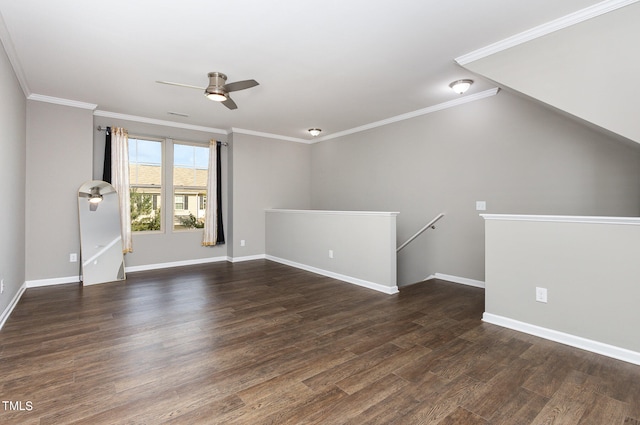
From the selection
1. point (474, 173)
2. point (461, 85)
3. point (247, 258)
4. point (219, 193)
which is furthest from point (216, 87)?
point (247, 258)

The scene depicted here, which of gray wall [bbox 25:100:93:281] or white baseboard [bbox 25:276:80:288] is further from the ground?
gray wall [bbox 25:100:93:281]

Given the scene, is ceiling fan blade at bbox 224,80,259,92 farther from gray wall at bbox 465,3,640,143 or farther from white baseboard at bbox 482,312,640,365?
white baseboard at bbox 482,312,640,365

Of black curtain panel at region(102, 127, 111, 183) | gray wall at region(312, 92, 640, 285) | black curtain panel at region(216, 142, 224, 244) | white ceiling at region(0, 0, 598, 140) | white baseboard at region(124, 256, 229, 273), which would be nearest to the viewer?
white ceiling at region(0, 0, 598, 140)

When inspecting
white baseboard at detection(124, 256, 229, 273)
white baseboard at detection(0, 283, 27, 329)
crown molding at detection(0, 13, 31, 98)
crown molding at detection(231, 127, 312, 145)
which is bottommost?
white baseboard at detection(0, 283, 27, 329)

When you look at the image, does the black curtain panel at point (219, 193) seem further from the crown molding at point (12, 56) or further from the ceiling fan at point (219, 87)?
the crown molding at point (12, 56)

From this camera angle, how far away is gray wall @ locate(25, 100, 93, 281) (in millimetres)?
4523

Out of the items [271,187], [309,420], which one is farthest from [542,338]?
[271,187]

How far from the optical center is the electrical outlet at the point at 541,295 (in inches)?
112

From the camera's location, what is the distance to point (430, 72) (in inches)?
147

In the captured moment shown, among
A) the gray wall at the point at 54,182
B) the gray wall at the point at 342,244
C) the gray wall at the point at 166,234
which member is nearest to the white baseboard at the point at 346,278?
the gray wall at the point at 342,244

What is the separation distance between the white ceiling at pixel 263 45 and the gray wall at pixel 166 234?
0.80m

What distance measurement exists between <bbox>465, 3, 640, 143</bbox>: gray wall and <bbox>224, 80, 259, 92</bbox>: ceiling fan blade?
256 centimetres

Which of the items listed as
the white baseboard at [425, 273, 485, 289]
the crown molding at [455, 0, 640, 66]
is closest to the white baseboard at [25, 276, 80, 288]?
the white baseboard at [425, 273, 485, 289]

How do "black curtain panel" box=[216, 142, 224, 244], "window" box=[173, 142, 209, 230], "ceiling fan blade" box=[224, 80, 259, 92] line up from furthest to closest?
"black curtain panel" box=[216, 142, 224, 244], "window" box=[173, 142, 209, 230], "ceiling fan blade" box=[224, 80, 259, 92]
